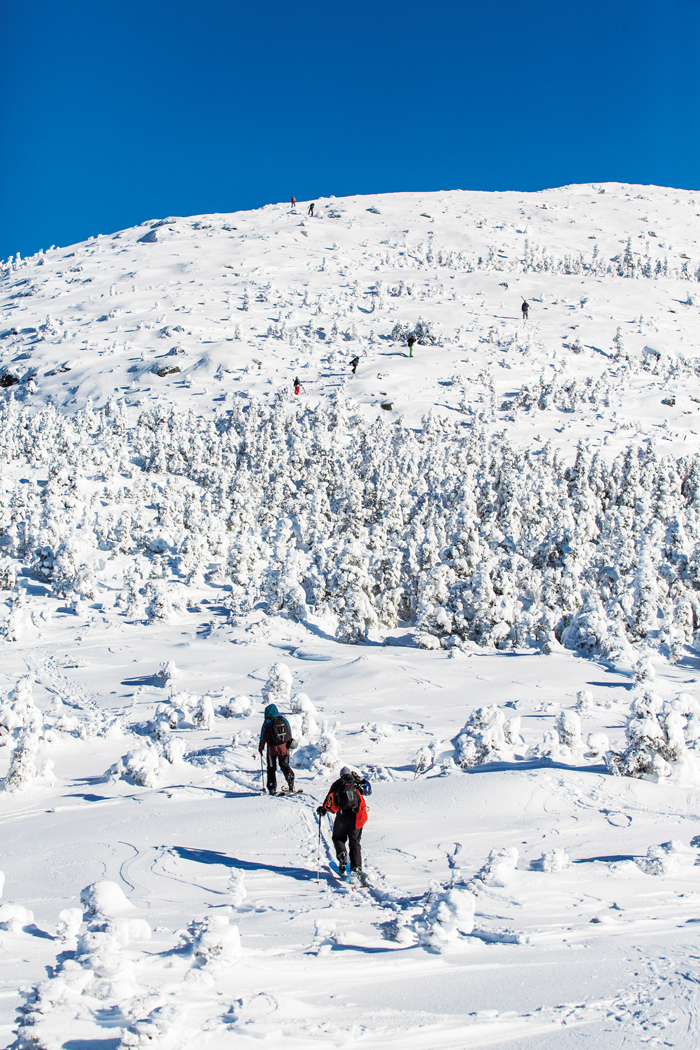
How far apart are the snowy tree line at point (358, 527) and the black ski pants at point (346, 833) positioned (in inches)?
449

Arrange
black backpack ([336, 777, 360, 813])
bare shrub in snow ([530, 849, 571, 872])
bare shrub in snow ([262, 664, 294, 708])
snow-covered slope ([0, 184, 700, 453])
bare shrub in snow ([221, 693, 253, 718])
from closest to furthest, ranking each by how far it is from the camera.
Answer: bare shrub in snow ([530, 849, 571, 872]), black backpack ([336, 777, 360, 813]), bare shrub in snow ([221, 693, 253, 718]), bare shrub in snow ([262, 664, 294, 708]), snow-covered slope ([0, 184, 700, 453])

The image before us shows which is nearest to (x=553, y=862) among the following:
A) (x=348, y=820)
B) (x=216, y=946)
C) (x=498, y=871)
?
(x=498, y=871)

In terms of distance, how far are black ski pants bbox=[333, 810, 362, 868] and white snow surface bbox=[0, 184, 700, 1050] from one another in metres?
0.25

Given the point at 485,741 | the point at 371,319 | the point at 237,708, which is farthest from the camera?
the point at 371,319

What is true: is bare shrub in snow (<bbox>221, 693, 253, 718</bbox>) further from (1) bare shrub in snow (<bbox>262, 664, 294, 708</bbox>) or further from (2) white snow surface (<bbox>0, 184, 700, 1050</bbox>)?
(1) bare shrub in snow (<bbox>262, 664, 294, 708</bbox>)

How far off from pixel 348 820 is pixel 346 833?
0.11 m

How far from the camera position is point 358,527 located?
2553cm

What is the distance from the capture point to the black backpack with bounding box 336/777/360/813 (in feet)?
18.4

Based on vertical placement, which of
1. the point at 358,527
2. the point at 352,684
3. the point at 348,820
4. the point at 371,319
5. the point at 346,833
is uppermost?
the point at 371,319

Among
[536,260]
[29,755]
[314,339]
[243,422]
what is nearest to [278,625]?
[29,755]

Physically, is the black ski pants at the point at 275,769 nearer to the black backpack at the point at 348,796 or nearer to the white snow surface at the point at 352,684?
the white snow surface at the point at 352,684

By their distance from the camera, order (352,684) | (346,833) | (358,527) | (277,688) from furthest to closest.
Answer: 1. (358,527)
2. (352,684)
3. (277,688)
4. (346,833)

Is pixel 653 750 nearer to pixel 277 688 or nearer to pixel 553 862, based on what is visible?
pixel 553 862

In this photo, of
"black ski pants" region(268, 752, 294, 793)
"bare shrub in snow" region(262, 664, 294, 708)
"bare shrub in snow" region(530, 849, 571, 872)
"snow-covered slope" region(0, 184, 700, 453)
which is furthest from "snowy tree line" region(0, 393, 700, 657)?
"bare shrub in snow" region(530, 849, 571, 872)
